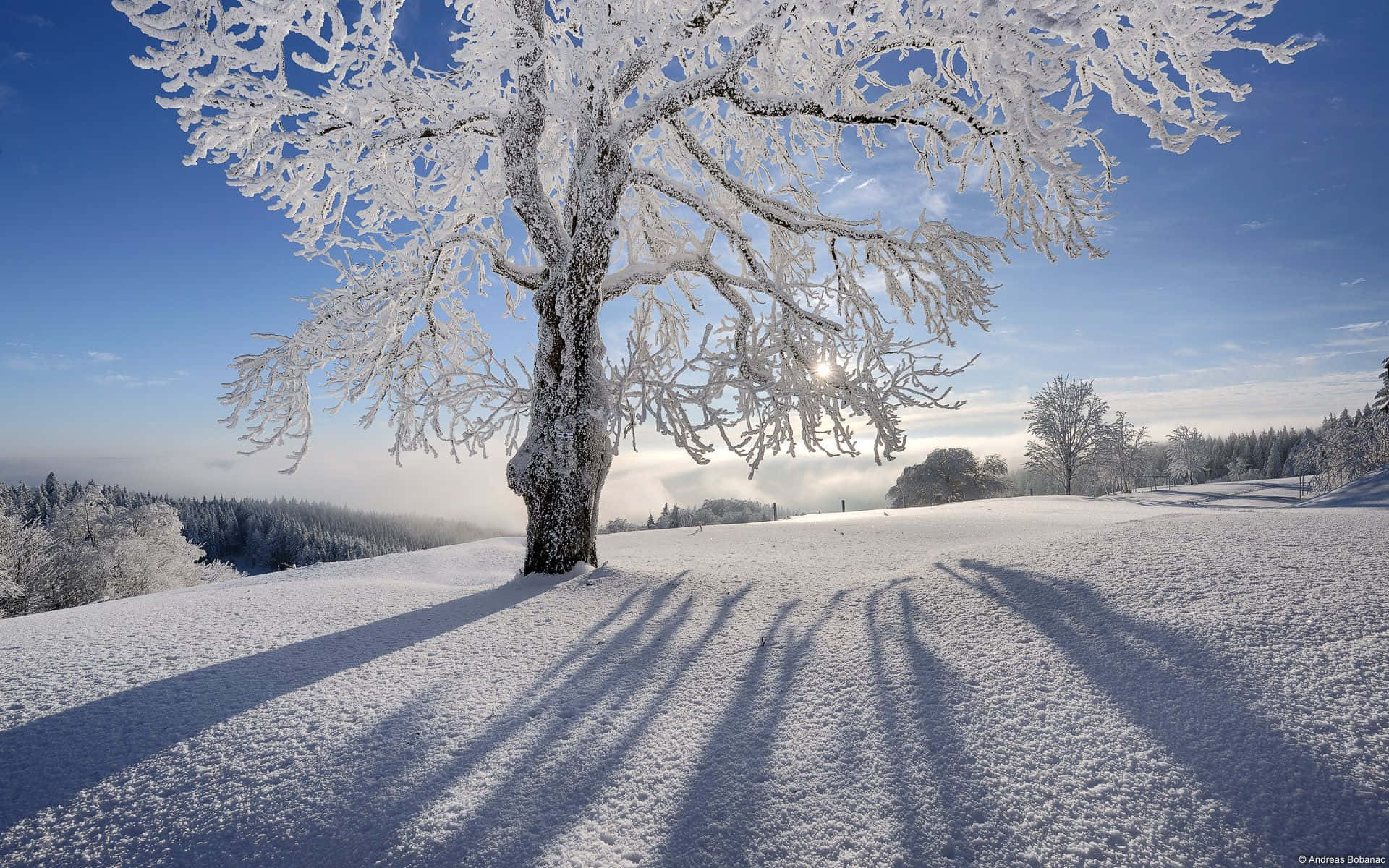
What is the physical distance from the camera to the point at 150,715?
9.80 ft

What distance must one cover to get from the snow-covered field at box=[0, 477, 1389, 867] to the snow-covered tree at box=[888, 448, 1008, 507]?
28.6 metres

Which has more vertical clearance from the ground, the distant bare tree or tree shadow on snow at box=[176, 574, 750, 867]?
the distant bare tree

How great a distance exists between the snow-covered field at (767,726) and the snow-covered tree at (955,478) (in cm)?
2861

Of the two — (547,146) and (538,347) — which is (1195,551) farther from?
(547,146)

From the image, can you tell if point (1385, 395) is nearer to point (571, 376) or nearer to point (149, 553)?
point (571, 376)

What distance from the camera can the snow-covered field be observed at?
6.63 ft

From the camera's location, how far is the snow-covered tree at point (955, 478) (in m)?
32.1

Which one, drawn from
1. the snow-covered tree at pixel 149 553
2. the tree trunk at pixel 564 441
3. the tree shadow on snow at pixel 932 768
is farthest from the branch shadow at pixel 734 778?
the snow-covered tree at pixel 149 553

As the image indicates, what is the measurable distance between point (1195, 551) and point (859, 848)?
156 inches

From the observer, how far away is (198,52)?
17.4ft

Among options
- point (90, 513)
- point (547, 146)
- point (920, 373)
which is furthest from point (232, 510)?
point (920, 373)

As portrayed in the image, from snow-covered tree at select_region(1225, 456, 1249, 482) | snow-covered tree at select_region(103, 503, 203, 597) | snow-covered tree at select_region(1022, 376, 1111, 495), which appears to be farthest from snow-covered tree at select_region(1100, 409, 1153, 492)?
snow-covered tree at select_region(103, 503, 203, 597)

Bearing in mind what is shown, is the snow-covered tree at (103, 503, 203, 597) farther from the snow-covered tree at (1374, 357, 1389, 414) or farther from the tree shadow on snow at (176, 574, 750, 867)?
the snow-covered tree at (1374, 357, 1389, 414)

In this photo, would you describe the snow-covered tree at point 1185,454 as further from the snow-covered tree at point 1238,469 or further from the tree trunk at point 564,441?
→ the tree trunk at point 564,441
